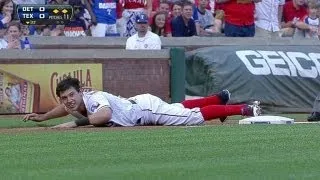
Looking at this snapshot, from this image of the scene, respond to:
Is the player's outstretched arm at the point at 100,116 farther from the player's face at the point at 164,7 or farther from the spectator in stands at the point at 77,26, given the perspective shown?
the player's face at the point at 164,7

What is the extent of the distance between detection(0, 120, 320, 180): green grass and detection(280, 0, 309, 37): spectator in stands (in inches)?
370

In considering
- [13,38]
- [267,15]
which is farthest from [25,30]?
[267,15]

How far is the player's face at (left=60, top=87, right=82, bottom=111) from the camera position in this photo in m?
13.7

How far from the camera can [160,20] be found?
21.4m

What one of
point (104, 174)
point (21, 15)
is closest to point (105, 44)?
point (21, 15)

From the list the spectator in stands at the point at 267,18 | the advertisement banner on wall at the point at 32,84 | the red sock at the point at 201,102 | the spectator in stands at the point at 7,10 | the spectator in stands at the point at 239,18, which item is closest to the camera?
the red sock at the point at 201,102

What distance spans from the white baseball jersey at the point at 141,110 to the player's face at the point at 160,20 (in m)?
6.47

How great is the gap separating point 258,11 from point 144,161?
12.9m

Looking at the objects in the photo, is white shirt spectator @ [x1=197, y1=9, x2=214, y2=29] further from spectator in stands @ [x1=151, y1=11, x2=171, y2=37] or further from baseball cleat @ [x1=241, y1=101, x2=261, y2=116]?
baseball cleat @ [x1=241, y1=101, x2=261, y2=116]

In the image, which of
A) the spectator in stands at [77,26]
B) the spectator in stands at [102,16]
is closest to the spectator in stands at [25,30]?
the spectator in stands at [77,26]

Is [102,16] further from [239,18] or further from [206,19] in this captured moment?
[239,18]

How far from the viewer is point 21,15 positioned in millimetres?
18031

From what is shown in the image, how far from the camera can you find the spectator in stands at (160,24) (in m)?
21.2

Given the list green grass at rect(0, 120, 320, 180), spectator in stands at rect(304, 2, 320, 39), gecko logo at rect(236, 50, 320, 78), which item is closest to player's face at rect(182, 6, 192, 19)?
gecko logo at rect(236, 50, 320, 78)
